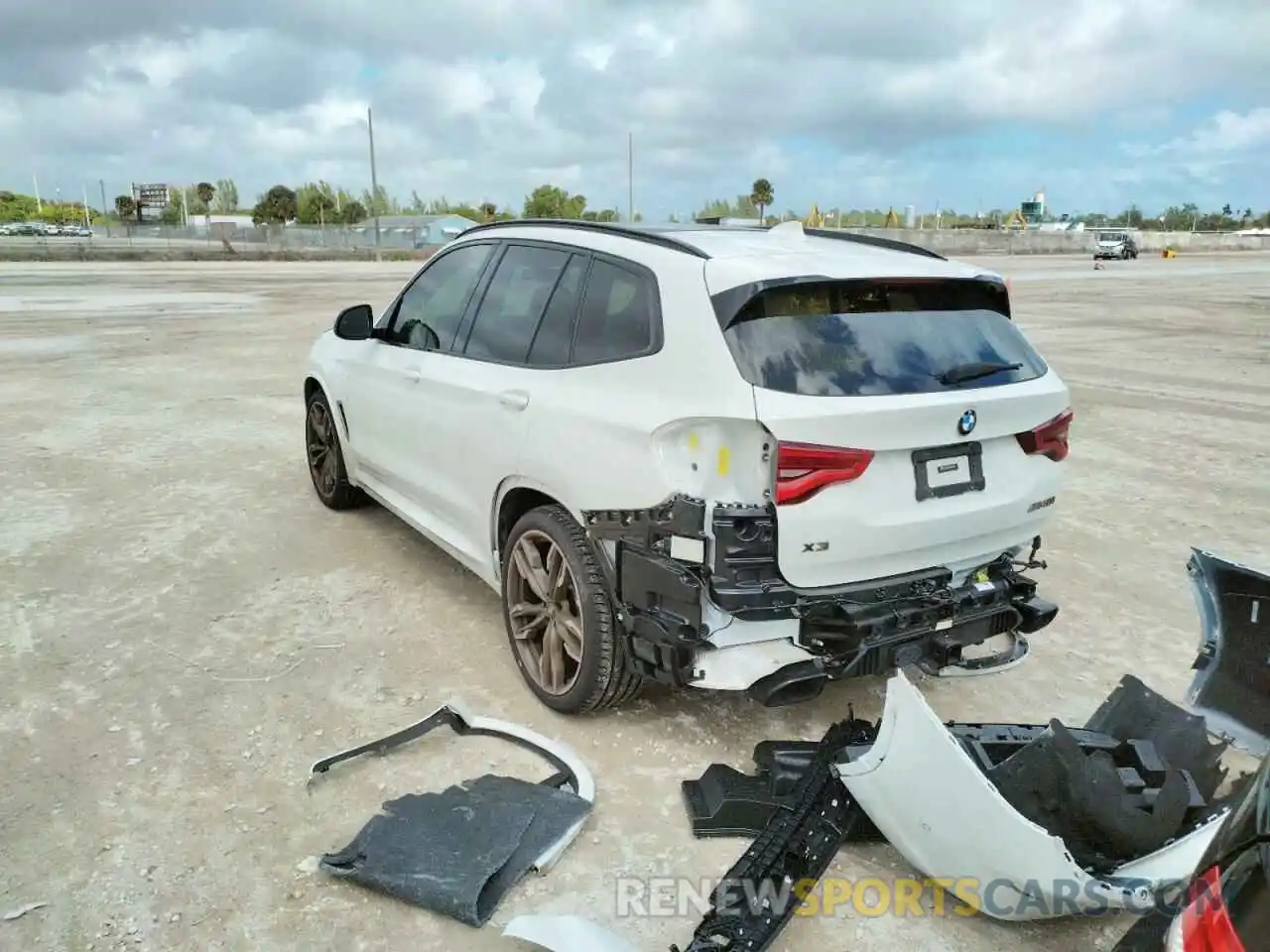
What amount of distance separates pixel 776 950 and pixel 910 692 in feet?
2.60

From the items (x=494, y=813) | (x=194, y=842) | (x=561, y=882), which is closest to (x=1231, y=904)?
(x=561, y=882)

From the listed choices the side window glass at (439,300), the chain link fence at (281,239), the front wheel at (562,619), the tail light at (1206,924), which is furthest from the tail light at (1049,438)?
the chain link fence at (281,239)

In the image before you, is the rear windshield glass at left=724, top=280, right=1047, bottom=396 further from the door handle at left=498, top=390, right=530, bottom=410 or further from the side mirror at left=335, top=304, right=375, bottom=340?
the side mirror at left=335, top=304, right=375, bottom=340

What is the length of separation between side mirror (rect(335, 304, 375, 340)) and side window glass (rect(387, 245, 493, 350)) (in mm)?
212

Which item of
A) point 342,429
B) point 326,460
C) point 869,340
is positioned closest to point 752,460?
point 869,340

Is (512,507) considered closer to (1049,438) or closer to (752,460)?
(752,460)

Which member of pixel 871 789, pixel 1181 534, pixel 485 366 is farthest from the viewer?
pixel 1181 534

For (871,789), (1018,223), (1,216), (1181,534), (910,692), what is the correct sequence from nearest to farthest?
(910,692)
(871,789)
(1181,534)
(1018,223)
(1,216)

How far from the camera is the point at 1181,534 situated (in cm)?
585

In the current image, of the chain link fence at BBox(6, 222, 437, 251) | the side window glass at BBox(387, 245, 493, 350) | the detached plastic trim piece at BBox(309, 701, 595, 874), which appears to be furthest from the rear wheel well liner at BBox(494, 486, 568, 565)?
the chain link fence at BBox(6, 222, 437, 251)

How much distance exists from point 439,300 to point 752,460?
7.65 feet

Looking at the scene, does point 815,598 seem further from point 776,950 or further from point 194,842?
point 194,842

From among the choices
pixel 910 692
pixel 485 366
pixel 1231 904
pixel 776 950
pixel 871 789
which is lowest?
pixel 776 950

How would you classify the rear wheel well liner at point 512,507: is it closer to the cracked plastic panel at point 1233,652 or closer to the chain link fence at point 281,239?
the cracked plastic panel at point 1233,652
